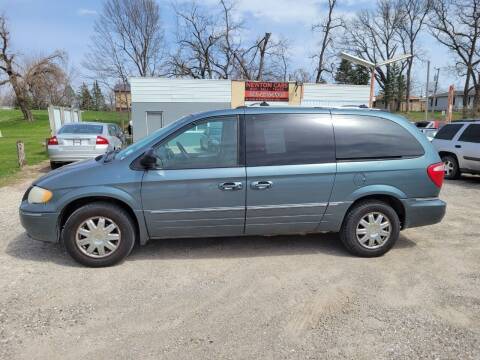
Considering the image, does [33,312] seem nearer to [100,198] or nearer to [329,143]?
[100,198]

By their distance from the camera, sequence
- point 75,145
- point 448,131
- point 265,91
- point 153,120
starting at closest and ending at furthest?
point 75,145 → point 448,131 → point 153,120 → point 265,91

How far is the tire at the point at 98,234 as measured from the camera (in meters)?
4.15

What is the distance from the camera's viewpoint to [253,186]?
4.26 meters

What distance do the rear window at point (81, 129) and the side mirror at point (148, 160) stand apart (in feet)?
25.8

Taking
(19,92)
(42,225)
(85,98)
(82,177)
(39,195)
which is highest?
(85,98)

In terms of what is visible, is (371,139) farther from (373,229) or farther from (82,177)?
(82,177)

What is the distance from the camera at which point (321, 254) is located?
15.4 ft

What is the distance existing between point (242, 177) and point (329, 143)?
3.65 ft

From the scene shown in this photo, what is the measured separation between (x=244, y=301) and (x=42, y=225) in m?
2.36

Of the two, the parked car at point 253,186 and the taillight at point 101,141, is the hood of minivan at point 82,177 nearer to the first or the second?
the parked car at point 253,186

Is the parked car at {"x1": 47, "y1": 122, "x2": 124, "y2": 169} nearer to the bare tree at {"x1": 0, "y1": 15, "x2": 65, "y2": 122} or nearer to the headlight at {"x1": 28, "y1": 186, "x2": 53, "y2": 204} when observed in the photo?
the headlight at {"x1": 28, "y1": 186, "x2": 53, "y2": 204}

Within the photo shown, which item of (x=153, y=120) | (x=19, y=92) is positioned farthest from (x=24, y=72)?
(x=153, y=120)

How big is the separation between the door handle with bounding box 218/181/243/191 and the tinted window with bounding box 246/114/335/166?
0.26 metres

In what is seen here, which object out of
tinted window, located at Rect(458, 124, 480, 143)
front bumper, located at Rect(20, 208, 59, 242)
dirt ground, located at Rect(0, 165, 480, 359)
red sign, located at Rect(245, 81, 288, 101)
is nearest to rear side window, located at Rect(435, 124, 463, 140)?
tinted window, located at Rect(458, 124, 480, 143)
